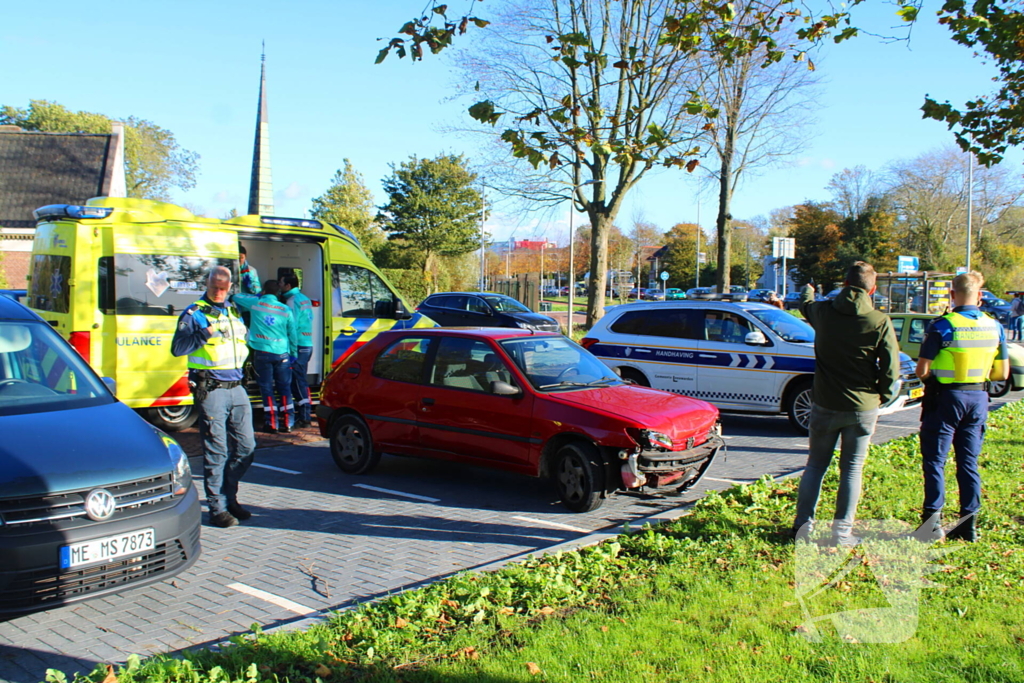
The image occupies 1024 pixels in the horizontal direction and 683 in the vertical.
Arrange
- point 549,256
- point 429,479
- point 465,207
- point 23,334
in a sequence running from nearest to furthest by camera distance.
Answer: point 23,334 → point 429,479 → point 465,207 → point 549,256

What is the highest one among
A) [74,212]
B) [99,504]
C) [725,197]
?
[725,197]

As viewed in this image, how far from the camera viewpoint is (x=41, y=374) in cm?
552

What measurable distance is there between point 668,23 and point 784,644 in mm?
5894

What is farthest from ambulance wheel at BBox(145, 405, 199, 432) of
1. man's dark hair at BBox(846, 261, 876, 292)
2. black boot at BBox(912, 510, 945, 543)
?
black boot at BBox(912, 510, 945, 543)

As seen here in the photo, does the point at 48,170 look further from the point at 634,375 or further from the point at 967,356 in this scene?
the point at 967,356

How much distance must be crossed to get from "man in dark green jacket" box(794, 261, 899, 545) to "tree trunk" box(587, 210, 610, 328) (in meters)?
17.1

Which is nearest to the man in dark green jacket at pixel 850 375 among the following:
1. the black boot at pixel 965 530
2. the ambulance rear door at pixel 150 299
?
the black boot at pixel 965 530

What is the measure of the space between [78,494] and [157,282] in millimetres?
6432

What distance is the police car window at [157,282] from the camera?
999cm

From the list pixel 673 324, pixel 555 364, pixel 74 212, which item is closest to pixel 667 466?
pixel 555 364

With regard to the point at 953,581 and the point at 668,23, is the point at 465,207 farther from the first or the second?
the point at 953,581

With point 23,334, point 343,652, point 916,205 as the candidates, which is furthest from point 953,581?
point 916,205

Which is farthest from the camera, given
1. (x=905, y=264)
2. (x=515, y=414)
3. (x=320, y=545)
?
(x=905, y=264)

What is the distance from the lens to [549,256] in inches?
3696
